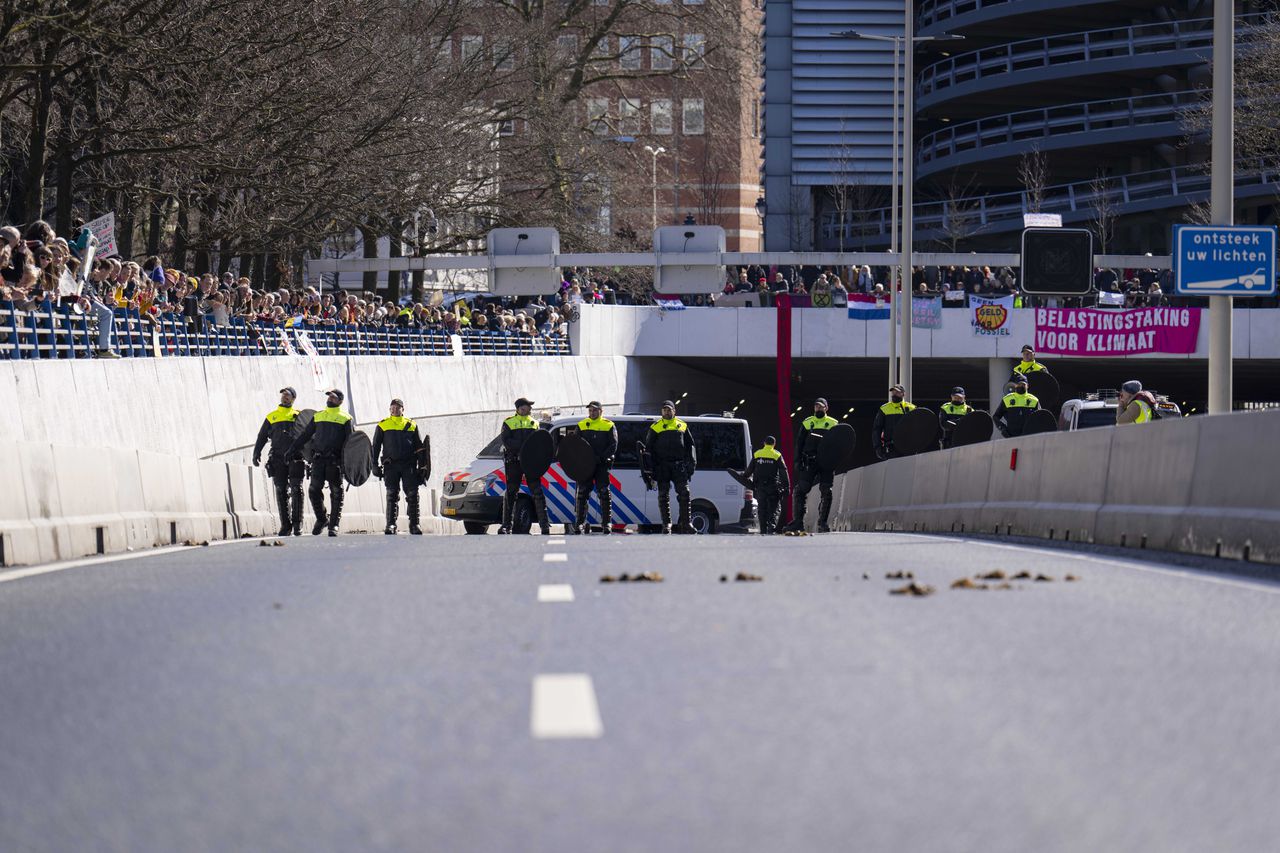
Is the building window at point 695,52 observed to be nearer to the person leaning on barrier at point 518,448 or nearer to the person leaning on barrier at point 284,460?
the person leaning on barrier at point 518,448

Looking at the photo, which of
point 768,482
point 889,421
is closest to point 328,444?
point 768,482

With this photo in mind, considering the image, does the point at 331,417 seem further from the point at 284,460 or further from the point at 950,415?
the point at 950,415

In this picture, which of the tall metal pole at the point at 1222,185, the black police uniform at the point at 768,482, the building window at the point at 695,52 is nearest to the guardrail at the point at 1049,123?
the building window at the point at 695,52

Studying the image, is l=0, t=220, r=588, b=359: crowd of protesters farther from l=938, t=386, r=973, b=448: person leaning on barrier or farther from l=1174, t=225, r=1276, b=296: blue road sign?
l=1174, t=225, r=1276, b=296: blue road sign

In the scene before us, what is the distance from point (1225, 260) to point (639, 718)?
13.6m

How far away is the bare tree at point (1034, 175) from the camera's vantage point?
79.8m

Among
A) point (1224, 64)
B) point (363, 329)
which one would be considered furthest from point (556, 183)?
point (1224, 64)

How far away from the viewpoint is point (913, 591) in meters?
11.0

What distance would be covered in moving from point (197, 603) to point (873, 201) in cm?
8763

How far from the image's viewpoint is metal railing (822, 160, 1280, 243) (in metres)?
77.8

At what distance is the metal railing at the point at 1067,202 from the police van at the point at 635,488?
137 feet

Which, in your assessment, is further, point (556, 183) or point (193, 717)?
point (556, 183)

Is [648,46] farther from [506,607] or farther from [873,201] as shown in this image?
[506,607]

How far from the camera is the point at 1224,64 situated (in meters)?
19.7
